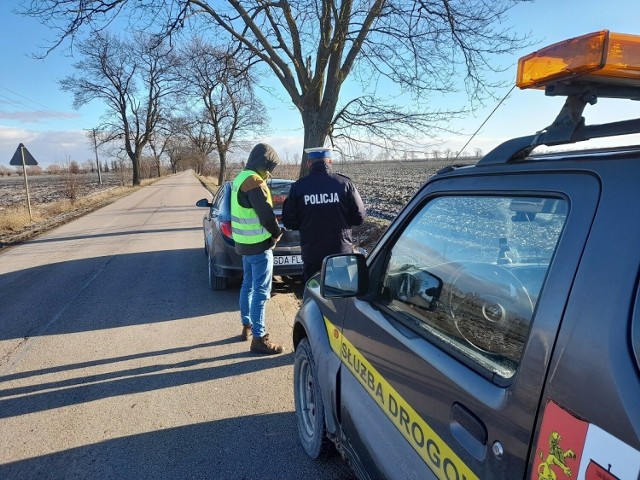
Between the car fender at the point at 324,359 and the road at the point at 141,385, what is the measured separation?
21.0 inches

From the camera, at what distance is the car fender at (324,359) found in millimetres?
2268

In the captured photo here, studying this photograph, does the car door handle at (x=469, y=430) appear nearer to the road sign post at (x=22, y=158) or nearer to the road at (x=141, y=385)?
the road at (x=141, y=385)

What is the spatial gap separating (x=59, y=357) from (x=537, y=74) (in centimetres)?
462

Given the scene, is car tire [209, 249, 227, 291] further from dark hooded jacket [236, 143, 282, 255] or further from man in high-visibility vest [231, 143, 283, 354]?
dark hooded jacket [236, 143, 282, 255]

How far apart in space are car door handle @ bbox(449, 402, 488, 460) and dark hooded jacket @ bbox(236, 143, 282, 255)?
286 centimetres

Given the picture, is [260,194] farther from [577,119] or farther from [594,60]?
[594,60]

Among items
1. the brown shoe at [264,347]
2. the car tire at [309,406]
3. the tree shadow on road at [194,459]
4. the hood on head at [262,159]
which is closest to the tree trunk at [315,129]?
the hood on head at [262,159]

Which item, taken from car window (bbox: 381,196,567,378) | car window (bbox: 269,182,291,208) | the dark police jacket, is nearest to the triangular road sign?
car window (bbox: 269,182,291,208)

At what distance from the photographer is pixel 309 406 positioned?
2818 millimetres

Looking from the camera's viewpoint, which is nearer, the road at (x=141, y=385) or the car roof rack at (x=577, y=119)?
the car roof rack at (x=577, y=119)

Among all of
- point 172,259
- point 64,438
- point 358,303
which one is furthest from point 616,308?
point 172,259

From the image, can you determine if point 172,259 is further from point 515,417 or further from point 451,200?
point 515,417

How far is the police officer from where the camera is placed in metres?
3.88

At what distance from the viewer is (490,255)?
1584mm
